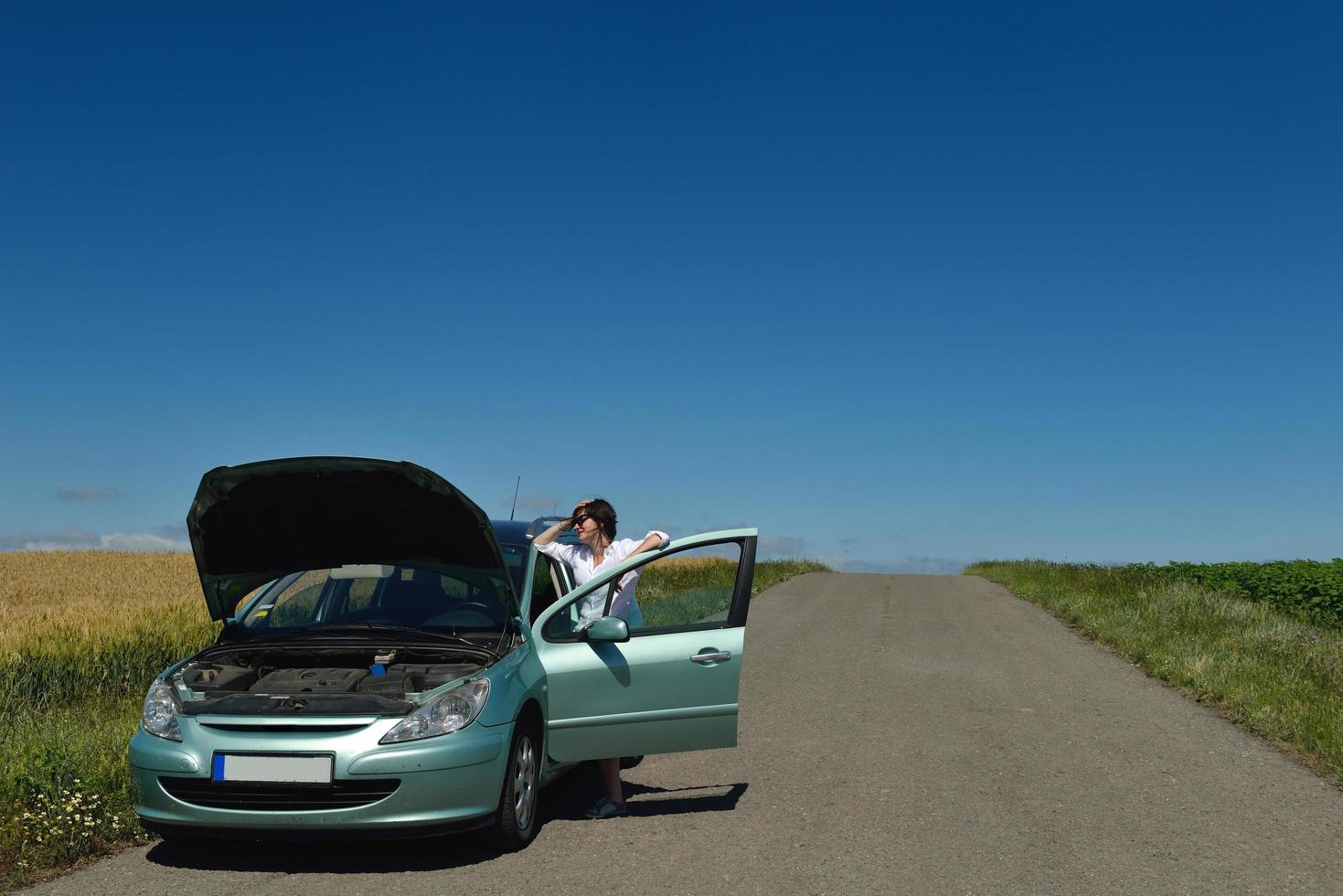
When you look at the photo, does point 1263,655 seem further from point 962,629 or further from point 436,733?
point 436,733

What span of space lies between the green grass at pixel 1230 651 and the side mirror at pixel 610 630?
209 inches

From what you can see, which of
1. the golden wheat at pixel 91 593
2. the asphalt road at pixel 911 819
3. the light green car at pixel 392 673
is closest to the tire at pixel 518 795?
the light green car at pixel 392 673

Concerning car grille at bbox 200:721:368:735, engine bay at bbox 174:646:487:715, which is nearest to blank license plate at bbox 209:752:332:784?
car grille at bbox 200:721:368:735

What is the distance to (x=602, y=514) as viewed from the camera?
7.48 metres

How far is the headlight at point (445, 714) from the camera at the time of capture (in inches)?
226

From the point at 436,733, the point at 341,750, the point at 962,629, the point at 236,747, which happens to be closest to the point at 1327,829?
the point at 436,733

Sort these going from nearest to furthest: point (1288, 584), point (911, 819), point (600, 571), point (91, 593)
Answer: point (911, 819) < point (600, 571) < point (91, 593) < point (1288, 584)

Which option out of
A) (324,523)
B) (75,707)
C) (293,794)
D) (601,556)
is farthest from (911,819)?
(75,707)

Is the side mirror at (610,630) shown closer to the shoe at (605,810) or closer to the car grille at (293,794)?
the shoe at (605,810)

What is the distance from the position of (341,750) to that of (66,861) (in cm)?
166

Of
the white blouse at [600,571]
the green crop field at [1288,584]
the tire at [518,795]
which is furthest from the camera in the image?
the green crop field at [1288,584]

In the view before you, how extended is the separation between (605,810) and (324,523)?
2333 millimetres

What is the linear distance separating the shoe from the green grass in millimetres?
5024

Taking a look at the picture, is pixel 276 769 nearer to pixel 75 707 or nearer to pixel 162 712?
pixel 162 712
